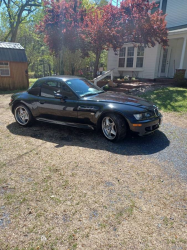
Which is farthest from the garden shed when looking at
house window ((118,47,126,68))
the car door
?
the car door

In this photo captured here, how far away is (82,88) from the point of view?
17.6 feet

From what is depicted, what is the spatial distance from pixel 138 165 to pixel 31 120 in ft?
11.6

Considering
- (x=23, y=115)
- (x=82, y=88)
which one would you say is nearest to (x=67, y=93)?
(x=82, y=88)

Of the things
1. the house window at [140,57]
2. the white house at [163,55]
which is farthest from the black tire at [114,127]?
the house window at [140,57]

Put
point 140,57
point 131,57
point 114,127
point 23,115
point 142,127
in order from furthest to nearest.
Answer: point 131,57, point 140,57, point 23,115, point 114,127, point 142,127

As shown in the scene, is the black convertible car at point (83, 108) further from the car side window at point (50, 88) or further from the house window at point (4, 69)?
the house window at point (4, 69)

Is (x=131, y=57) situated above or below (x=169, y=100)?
above

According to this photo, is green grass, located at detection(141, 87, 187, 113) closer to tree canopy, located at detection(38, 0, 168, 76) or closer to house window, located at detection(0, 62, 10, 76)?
tree canopy, located at detection(38, 0, 168, 76)

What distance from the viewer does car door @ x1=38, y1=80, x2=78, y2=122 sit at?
5016 millimetres

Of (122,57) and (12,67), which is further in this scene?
(122,57)

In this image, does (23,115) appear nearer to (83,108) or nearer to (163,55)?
(83,108)

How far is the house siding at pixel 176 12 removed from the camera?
46.3 feet

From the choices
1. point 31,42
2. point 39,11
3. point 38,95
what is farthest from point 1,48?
point 31,42

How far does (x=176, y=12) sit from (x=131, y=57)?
4447mm
